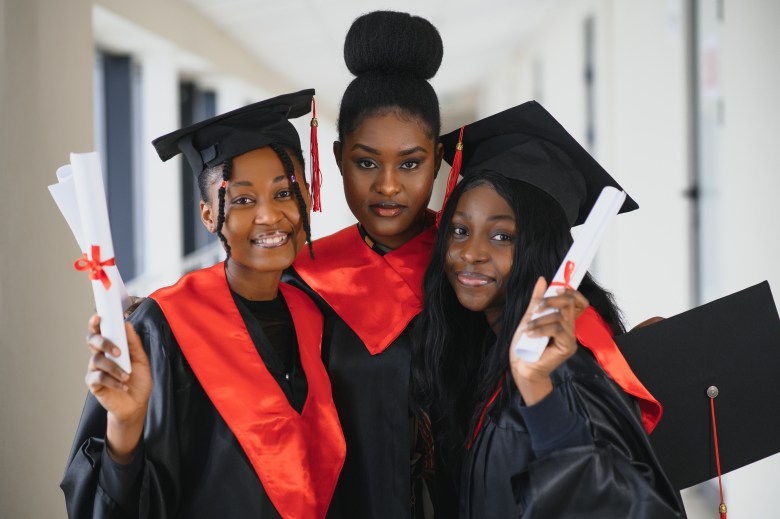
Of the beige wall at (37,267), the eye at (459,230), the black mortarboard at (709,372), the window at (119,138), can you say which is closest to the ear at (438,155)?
the eye at (459,230)

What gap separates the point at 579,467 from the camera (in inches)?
61.9

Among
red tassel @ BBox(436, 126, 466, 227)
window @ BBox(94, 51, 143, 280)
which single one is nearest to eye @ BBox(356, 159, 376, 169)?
red tassel @ BBox(436, 126, 466, 227)

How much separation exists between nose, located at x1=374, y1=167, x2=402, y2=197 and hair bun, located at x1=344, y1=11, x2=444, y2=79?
1.02 ft

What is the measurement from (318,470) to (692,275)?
10.8ft

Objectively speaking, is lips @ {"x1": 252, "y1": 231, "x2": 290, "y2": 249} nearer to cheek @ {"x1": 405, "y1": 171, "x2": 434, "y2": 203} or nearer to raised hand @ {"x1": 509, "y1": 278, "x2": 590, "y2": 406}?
cheek @ {"x1": 405, "y1": 171, "x2": 434, "y2": 203}

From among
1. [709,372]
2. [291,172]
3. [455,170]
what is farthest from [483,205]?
[709,372]

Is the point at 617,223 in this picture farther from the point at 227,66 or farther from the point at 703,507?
the point at 227,66

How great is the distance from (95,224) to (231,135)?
0.52m

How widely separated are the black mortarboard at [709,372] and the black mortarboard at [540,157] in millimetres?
366

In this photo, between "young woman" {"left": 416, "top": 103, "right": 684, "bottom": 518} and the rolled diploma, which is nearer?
the rolled diploma

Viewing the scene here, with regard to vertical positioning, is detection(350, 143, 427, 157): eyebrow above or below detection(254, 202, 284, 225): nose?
above

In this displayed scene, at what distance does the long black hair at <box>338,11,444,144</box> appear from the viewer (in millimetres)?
2129

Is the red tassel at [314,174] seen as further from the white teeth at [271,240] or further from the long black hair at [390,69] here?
the white teeth at [271,240]

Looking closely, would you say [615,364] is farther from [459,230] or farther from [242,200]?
[242,200]
